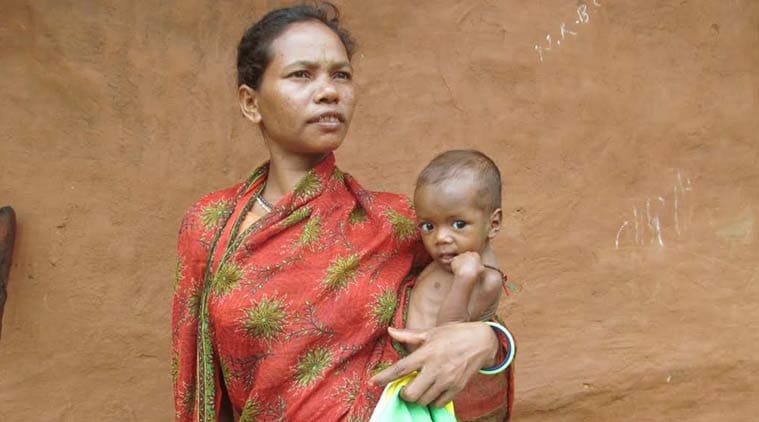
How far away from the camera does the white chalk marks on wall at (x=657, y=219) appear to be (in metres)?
4.10

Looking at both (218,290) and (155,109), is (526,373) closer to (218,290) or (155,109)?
(155,109)

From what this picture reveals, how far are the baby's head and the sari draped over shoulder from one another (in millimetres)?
138

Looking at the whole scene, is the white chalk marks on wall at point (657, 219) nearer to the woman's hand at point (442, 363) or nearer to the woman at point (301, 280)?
the woman at point (301, 280)

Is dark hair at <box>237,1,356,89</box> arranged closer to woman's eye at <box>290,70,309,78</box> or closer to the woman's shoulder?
woman's eye at <box>290,70,309,78</box>

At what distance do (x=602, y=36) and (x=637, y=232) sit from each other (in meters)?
0.77

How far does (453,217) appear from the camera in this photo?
7.21ft

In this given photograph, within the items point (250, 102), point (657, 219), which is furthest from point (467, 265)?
point (657, 219)

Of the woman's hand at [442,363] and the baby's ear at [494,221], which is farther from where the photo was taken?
the baby's ear at [494,221]

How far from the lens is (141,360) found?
3846 mm

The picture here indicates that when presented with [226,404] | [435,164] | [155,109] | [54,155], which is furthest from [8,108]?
[435,164]

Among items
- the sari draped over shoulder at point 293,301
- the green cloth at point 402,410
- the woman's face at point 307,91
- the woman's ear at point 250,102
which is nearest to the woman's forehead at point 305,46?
the woman's face at point 307,91

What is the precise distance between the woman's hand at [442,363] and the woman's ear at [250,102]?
0.69 metres

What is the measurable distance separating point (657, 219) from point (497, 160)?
0.67 meters

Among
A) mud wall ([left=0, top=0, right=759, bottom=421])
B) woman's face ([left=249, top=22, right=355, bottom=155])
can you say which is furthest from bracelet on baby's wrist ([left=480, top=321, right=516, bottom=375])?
mud wall ([left=0, top=0, right=759, bottom=421])
